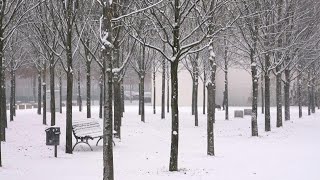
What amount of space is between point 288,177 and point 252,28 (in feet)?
32.7

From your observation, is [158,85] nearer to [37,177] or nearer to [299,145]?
[299,145]

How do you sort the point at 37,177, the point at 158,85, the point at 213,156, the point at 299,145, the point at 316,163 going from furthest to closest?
1. the point at 158,85
2. the point at 299,145
3. the point at 213,156
4. the point at 316,163
5. the point at 37,177

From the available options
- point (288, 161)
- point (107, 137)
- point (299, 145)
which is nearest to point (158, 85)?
point (299, 145)

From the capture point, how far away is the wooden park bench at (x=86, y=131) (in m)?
15.2

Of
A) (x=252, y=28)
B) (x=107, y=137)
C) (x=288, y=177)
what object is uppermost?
(x=252, y=28)

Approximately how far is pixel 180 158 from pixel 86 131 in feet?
13.5

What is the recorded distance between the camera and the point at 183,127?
26125mm

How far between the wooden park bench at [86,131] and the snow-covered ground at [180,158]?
51cm

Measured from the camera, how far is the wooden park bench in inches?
598

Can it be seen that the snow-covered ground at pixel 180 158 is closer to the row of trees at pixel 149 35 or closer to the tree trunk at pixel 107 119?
the row of trees at pixel 149 35

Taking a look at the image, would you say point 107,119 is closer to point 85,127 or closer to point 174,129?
point 174,129

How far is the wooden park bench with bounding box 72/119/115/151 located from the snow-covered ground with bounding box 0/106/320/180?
0.51 meters

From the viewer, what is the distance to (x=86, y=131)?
1564 centimetres

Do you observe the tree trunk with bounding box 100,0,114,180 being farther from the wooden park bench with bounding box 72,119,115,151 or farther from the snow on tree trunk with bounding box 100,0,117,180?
the wooden park bench with bounding box 72,119,115,151
